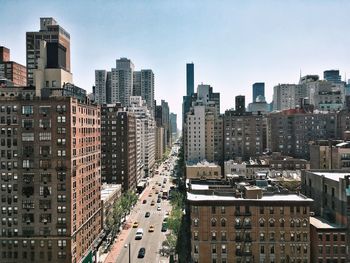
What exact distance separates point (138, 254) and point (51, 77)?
5426 centimetres

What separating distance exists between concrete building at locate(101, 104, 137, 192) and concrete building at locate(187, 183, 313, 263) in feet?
357

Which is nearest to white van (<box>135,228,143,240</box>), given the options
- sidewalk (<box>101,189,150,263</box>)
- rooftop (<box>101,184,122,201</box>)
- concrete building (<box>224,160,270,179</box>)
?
sidewalk (<box>101,189,150,263</box>)

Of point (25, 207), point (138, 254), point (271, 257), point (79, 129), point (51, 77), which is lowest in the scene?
point (138, 254)

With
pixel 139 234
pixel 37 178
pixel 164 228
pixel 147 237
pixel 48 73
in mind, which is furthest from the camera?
pixel 164 228

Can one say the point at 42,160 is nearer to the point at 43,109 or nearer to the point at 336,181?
the point at 43,109

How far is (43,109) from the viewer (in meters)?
95.3

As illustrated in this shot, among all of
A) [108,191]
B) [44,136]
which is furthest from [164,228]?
[44,136]

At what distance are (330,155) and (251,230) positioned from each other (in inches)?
2805

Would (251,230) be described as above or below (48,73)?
below

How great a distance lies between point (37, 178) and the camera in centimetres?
9625

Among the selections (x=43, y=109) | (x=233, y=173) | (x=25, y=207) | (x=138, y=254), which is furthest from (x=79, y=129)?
(x=233, y=173)

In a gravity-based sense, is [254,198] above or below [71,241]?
above

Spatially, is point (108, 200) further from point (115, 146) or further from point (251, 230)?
point (251, 230)

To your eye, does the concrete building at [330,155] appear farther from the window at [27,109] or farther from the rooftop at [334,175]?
the window at [27,109]
